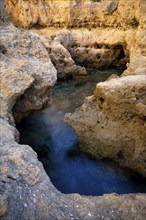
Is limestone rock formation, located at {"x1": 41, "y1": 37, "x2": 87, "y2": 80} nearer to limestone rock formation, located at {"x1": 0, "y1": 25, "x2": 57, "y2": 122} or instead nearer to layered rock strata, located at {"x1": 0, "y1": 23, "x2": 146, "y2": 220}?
limestone rock formation, located at {"x1": 0, "y1": 25, "x2": 57, "y2": 122}

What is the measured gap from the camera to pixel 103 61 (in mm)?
15930

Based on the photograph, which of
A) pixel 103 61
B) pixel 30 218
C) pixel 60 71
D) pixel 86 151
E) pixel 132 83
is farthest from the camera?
Answer: pixel 103 61

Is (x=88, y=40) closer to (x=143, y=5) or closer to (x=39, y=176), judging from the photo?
(x=143, y=5)

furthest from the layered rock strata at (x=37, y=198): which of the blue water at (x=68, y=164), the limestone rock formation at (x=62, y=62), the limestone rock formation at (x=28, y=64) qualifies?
the limestone rock formation at (x=62, y=62)

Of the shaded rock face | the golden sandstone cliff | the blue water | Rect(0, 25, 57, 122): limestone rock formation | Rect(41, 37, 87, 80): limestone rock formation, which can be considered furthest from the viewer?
the shaded rock face

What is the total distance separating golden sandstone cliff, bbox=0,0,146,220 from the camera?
3625 millimetres

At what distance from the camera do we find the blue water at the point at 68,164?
6.73 metres

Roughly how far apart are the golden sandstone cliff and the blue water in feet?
1.17

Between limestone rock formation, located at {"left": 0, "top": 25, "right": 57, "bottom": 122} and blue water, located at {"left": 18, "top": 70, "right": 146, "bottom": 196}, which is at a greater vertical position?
limestone rock formation, located at {"left": 0, "top": 25, "right": 57, "bottom": 122}

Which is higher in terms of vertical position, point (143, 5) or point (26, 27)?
point (143, 5)

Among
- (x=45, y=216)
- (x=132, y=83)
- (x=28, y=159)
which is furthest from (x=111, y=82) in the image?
(x=45, y=216)

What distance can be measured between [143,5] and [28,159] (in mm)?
10622

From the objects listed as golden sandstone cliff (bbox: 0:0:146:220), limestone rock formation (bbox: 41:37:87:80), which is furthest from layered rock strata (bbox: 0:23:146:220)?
limestone rock formation (bbox: 41:37:87:80)

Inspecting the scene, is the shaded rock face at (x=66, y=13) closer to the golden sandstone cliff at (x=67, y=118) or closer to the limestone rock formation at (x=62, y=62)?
the golden sandstone cliff at (x=67, y=118)
